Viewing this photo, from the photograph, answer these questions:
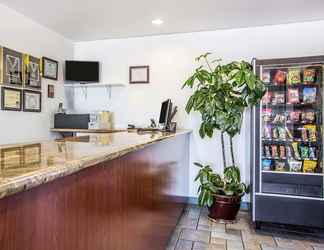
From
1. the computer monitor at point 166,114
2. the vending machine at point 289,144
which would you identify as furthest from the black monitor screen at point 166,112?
the vending machine at point 289,144

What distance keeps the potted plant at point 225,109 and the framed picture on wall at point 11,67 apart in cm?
204

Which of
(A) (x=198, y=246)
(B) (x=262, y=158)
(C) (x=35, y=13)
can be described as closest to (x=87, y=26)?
(C) (x=35, y=13)

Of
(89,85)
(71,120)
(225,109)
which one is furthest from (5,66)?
(225,109)

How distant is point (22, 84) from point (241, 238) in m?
3.03

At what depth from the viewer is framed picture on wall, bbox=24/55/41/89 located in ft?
10.6

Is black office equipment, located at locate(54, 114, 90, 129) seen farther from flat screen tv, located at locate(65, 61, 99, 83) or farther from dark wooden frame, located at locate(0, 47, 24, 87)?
dark wooden frame, located at locate(0, 47, 24, 87)

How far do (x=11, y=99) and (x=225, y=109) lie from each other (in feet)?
8.10

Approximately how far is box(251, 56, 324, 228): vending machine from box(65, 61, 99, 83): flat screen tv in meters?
2.33

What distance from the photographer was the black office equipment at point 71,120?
3.66 meters

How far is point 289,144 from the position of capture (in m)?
2.91

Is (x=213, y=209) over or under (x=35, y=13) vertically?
under

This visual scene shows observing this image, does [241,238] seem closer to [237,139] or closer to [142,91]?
[237,139]

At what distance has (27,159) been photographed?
76cm

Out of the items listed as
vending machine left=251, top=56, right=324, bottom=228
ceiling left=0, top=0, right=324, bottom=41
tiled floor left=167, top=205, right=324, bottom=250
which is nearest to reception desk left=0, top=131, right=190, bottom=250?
tiled floor left=167, top=205, right=324, bottom=250
